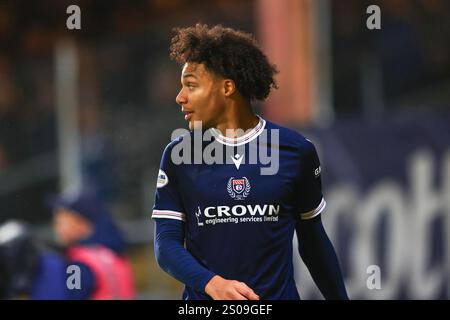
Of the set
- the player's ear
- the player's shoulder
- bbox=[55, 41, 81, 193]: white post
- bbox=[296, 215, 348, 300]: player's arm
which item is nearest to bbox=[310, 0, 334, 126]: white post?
bbox=[55, 41, 81, 193]: white post

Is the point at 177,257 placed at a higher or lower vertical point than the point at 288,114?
lower

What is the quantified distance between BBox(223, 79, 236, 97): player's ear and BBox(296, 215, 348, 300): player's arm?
56 centimetres

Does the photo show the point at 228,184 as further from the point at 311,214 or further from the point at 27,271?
the point at 27,271

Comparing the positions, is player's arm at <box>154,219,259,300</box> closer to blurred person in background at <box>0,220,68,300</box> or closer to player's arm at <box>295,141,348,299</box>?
player's arm at <box>295,141,348,299</box>

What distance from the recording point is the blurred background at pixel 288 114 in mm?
9156

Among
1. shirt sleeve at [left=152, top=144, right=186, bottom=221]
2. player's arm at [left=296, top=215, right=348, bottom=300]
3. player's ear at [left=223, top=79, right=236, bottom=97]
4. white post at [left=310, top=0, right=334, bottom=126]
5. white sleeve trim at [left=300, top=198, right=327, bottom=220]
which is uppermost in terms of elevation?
white post at [left=310, top=0, right=334, bottom=126]

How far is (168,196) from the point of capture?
3699 millimetres

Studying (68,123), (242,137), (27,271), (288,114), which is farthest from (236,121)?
(68,123)

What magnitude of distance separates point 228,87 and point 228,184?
35 centimetres

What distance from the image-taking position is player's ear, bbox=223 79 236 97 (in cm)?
369

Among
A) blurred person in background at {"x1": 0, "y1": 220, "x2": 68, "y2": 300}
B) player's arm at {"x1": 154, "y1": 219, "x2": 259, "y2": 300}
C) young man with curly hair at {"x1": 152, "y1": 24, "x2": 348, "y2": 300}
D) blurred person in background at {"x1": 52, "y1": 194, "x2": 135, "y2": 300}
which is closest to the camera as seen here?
player's arm at {"x1": 154, "y1": 219, "x2": 259, "y2": 300}

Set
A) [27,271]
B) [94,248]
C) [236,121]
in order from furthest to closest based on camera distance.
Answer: [94,248]
[27,271]
[236,121]

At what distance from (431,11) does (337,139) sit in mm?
1975

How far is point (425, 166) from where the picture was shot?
29.7ft
